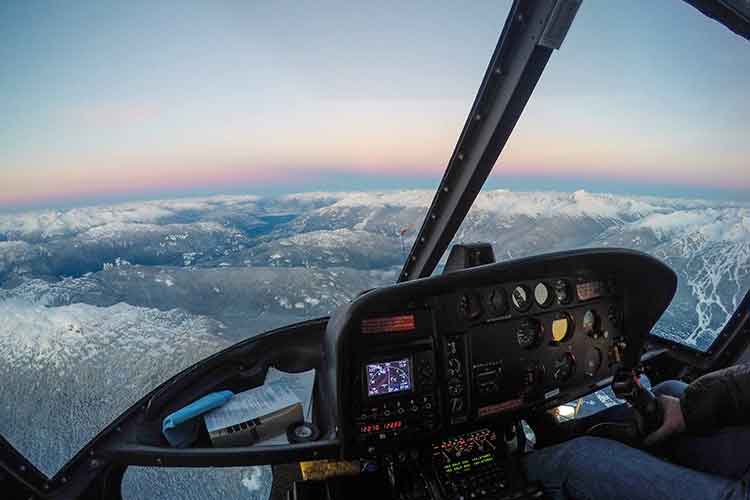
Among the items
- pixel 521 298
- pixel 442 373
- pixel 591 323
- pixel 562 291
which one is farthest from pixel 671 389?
pixel 442 373

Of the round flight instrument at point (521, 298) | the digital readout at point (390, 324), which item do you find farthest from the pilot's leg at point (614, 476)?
the digital readout at point (390, 324)

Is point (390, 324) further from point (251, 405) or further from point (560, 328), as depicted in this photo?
point (560, 328)

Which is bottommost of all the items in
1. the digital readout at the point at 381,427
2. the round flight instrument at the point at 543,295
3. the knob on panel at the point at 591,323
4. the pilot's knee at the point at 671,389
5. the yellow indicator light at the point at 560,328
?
the digital readout at the point at 381,427

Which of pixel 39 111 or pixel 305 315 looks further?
pixel 305 315

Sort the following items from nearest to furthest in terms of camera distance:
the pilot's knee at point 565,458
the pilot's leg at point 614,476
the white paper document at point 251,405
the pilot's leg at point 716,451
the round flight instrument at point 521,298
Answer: the pilot's leg at point 614,476, the pilot's leg at point 716,451, the pilot's knee at point 565,458, the white paper document at point 251,405, the round flight instrument at point 521,298

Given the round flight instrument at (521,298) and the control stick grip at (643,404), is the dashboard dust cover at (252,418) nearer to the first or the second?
the round flight instrument at (521,298)

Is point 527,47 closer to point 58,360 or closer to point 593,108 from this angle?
point 593,108

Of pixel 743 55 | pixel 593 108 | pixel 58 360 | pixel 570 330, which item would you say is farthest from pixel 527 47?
pixel 58 360
